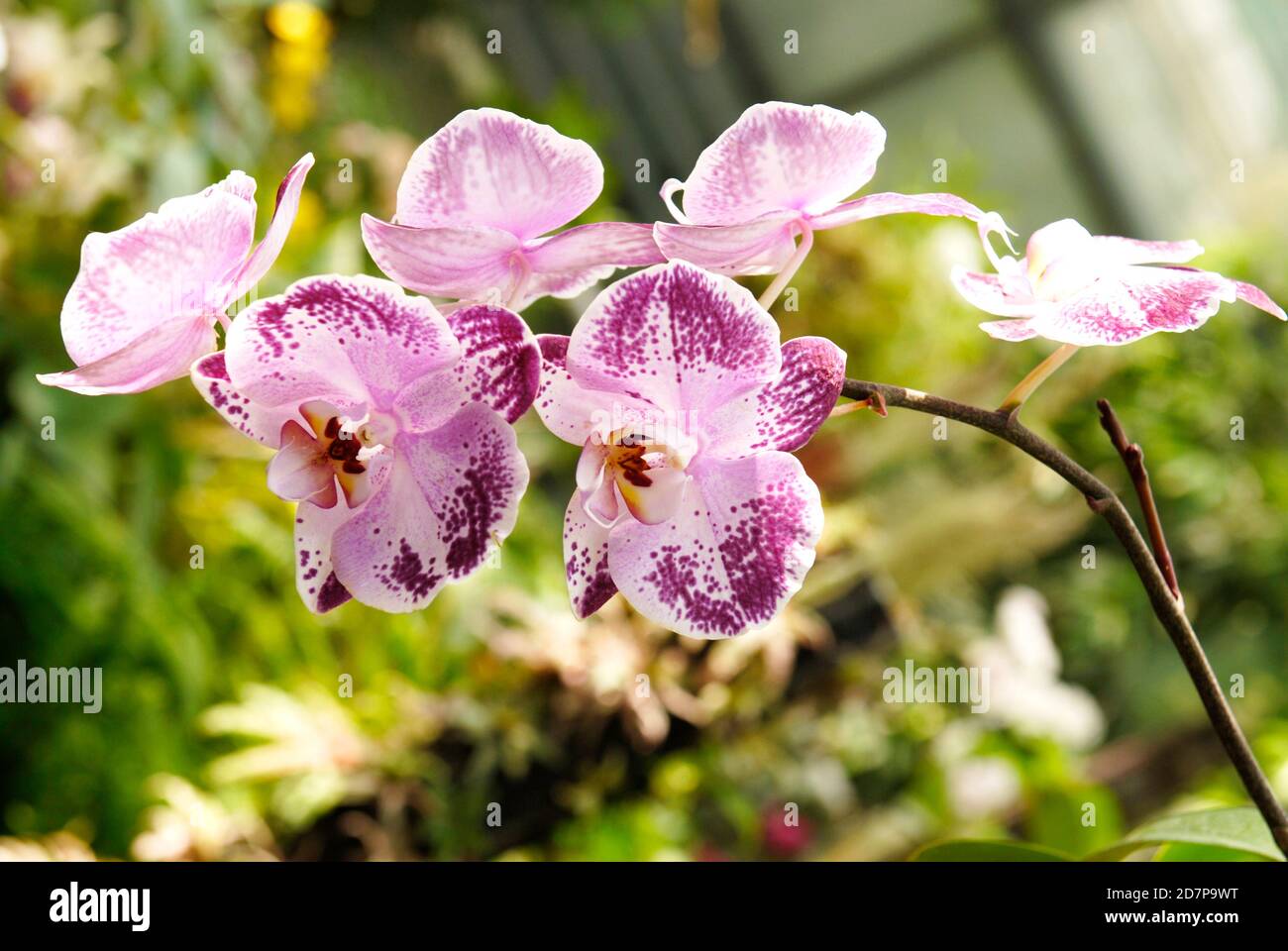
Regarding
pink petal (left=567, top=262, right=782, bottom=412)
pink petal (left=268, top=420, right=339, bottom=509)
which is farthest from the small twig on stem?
pink petal (left=268, top=420, right=339, bottom=509)

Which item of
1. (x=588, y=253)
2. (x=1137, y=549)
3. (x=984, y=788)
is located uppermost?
(x=588, y=253)

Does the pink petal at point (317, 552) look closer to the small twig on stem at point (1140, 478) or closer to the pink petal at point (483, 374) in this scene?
the pink petal at point (483, 374)

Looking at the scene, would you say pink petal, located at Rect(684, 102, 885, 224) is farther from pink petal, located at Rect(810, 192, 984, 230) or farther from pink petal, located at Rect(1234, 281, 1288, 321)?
pink petal, located at Rect(1234, 281, 1288, 321)

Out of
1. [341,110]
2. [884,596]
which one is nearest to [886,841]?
[884,596]

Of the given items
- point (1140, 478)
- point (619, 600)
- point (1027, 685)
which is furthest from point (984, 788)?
point (1140, 478)

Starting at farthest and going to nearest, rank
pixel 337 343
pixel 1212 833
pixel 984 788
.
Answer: pixel 984 788 < pixel 1212 833 < pixel 337 343

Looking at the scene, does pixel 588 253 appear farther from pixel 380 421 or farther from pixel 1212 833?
pixel 1212 833
